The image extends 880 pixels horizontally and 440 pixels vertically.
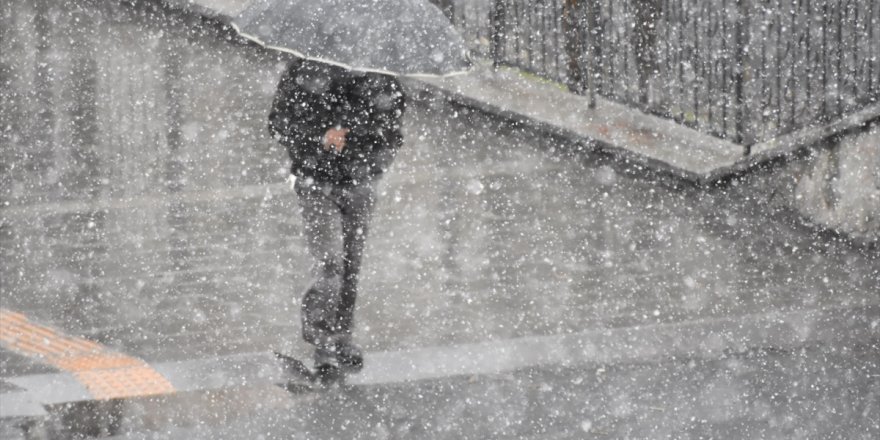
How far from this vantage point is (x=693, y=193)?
30.1 ft

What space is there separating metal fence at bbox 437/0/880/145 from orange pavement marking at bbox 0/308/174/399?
4470 mm

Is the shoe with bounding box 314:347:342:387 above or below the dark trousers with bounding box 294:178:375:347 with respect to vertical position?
below

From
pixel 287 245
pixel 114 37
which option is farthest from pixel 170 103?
pixel 287 245

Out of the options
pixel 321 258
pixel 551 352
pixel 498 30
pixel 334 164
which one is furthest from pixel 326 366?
pixel 498 30

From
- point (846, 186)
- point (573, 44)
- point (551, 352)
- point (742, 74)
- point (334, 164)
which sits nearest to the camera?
point (334, 164)

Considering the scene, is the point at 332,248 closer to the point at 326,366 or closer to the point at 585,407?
the point at 326,366

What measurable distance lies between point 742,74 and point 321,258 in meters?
4.00

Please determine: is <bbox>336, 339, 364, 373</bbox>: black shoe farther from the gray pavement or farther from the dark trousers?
the gray pavement

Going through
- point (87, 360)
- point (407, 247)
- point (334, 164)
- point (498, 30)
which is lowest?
point (407, 247)

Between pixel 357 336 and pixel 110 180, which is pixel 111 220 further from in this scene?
pixel 357 336

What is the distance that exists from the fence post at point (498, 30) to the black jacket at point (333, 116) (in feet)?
13.3

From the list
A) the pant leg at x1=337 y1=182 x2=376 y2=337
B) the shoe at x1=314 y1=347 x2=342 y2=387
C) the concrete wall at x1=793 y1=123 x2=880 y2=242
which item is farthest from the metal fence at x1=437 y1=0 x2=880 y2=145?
the shoe at x1=314 y1=347 x2=342 y2=387

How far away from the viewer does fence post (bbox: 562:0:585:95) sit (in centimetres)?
1026

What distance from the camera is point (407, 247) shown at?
862cm
